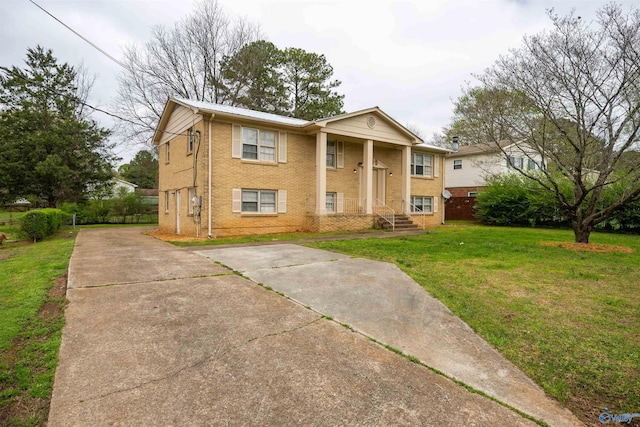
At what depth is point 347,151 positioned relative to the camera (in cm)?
1719

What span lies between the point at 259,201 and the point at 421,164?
11.0 metres

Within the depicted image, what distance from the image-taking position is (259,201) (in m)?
14.4

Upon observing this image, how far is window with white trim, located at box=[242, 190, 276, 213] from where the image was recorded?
1405 centimetres

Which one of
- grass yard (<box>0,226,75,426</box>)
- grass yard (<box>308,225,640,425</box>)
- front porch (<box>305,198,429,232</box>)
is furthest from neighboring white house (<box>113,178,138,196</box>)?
grass yard (<box>308,225,640,425</box>)

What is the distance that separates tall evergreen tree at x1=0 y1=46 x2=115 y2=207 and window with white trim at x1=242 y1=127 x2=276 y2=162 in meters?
16.6

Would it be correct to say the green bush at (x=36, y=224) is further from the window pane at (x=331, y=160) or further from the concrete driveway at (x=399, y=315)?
the window pane at (x=331, y=160)

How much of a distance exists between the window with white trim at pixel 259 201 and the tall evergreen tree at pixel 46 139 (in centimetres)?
1745

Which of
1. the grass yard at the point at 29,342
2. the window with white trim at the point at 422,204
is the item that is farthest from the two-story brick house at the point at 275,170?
the grass yard at the point at 29,342

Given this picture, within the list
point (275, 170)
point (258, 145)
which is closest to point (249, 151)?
point (258, 145)

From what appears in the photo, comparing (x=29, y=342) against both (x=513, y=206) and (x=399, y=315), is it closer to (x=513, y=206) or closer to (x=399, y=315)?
(x=399, y=315)

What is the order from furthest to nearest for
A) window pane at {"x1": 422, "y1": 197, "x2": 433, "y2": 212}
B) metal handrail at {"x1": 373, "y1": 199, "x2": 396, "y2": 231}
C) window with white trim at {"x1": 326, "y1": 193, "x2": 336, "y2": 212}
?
window pane at {"x1": 422, "y1": 197, "x2": 433, "y2": 212} < window with white trim at {"x1": 326, "y1": 193, "x2": 336, "y2": 212} < metal handrail at {"x1": 373, "y1": 199, "x2": 396, "y2": 231}

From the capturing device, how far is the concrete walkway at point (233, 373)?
227 cm

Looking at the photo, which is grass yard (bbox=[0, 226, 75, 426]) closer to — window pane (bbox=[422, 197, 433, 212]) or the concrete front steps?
the concrete front steps

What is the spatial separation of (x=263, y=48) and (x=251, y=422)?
2843 cm
